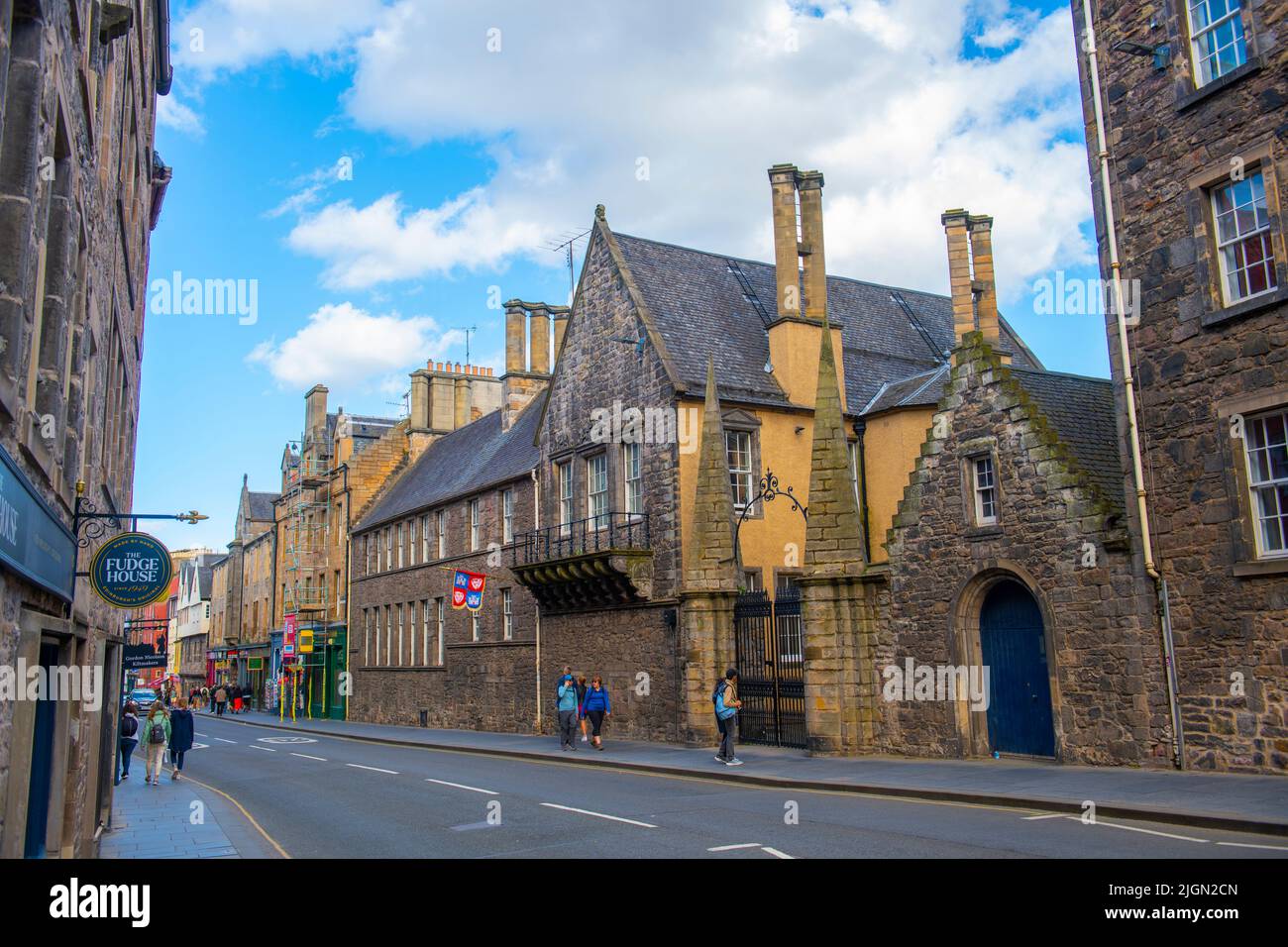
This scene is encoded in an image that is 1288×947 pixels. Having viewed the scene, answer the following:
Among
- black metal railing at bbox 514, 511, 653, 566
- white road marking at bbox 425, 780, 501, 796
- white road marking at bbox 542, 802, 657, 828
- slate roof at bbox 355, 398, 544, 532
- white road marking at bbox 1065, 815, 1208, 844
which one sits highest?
slate roof at bbox 355, 398, 544, 532

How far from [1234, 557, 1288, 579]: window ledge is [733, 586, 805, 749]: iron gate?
339 inches

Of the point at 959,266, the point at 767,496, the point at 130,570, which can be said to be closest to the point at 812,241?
the point at 959,266

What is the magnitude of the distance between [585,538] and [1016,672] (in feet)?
43.8

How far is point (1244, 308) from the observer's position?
1340 centimetres

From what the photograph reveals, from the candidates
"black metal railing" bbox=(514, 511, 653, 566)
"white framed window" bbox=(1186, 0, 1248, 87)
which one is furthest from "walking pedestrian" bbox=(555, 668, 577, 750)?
"white framed window" bbox=(1186, 0, 1248, 87)

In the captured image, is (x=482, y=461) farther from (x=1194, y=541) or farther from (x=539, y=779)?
(x=1194, y=541)

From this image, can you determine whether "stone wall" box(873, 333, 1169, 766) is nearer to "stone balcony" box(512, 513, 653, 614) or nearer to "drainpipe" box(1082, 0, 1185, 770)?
"drainpipe" box(1082, 0, 1185, 770)

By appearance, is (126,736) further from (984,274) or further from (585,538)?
(984,274)

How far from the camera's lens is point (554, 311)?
131 feet

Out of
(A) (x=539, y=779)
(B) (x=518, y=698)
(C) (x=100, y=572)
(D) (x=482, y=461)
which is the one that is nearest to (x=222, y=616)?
(D) (x=482, y=461)

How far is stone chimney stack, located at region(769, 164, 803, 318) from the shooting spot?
1039 inches

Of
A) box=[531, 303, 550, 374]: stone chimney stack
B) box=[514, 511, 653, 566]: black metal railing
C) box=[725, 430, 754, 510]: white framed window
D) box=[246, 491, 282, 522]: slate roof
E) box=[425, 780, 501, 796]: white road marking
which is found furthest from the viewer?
box=[246, 491, 282, 522]: slate roof

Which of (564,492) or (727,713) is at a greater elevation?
(564,492)

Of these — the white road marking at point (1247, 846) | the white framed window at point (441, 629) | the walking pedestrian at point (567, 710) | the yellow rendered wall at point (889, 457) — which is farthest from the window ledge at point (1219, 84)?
the white framed window at point (441, 629)
